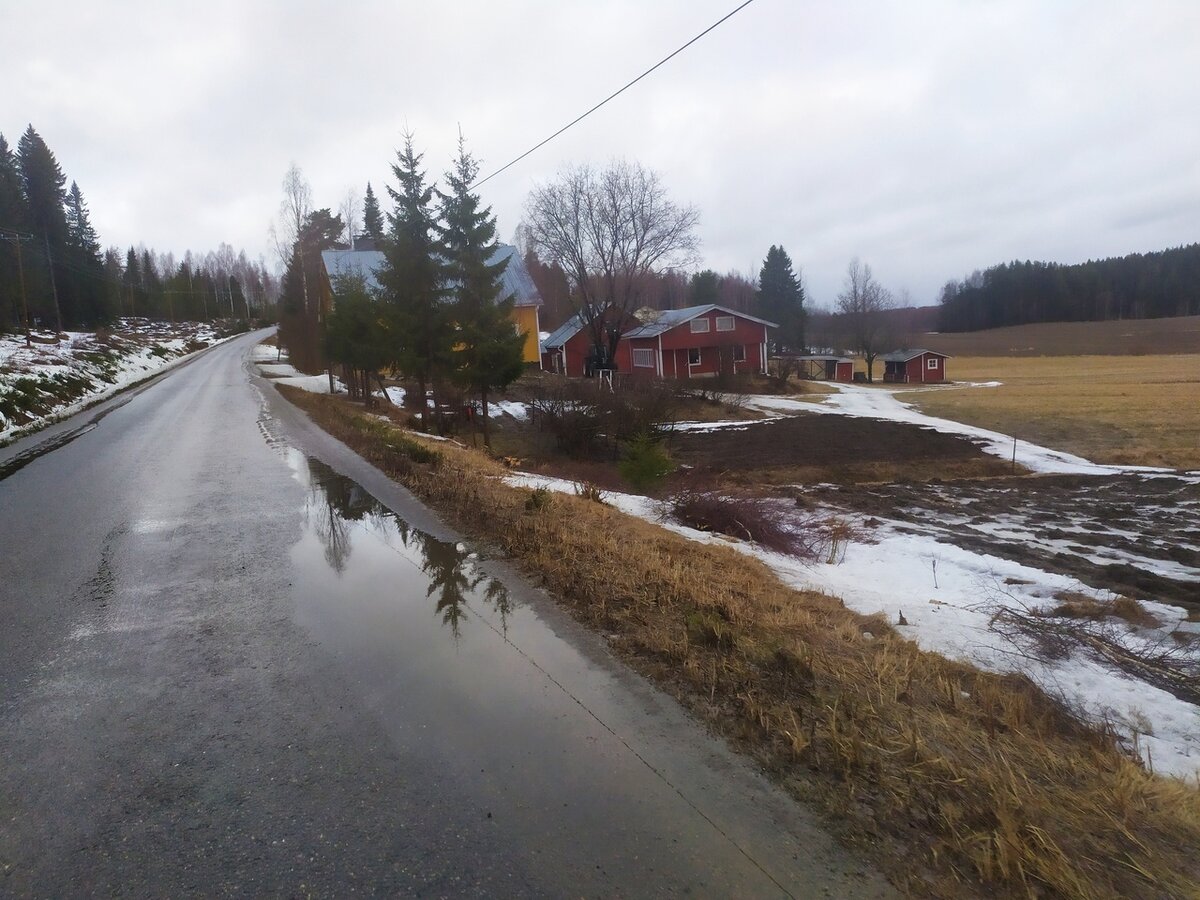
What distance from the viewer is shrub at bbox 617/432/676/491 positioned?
51.7 ft

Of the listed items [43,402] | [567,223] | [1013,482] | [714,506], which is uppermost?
[567,223]

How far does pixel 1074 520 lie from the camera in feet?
47.4

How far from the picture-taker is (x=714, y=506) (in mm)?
12023

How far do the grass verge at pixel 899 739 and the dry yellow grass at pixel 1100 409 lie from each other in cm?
2166

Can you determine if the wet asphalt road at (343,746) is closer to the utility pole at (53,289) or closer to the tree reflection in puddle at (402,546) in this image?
the tree reflection in puddle at (402,546)

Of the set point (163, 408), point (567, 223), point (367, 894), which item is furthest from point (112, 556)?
point (567, 223)

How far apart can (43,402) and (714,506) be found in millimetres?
22648

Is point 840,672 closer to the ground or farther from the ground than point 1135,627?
farther from the ground

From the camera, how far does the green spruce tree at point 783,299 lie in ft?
303

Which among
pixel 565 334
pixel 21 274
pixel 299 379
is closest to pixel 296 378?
pixel 299 379

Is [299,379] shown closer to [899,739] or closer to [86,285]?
[86,285]

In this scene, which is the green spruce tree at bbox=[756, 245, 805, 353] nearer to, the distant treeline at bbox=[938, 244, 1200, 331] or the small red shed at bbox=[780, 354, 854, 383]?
the small red shed at bbox=[780, 354, 854, 383]

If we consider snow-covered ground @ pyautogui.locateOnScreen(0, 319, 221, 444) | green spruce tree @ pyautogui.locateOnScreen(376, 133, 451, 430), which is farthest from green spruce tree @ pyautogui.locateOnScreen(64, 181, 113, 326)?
→ green spruce tree @ pyautogui.locateOnScreen(376, 133, 451, 430)

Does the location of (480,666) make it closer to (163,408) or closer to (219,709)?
(219,709)
